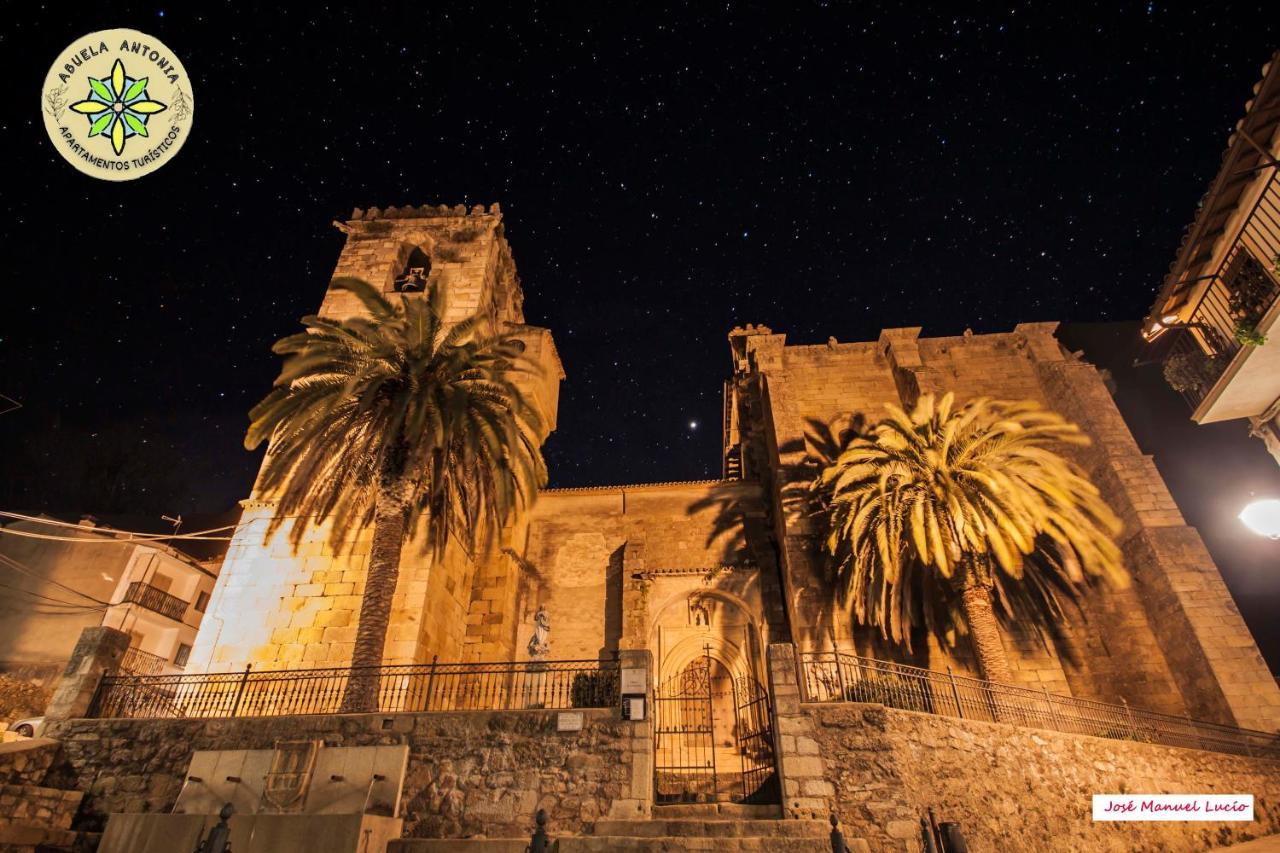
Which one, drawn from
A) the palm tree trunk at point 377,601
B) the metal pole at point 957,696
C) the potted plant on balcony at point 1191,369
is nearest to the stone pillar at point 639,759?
the palm tree trunk at point 377,601

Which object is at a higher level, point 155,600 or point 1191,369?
point 155,600

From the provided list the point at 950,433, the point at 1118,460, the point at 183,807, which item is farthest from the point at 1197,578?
the point at 183,807

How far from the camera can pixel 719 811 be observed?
8.69 metres

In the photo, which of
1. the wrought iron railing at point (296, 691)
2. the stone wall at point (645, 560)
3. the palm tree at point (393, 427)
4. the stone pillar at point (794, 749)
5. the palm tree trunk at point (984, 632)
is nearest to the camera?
the stone pillar at point (794, 749)

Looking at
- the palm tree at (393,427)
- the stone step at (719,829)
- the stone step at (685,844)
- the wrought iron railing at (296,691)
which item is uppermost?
the palm tree at (393,427)

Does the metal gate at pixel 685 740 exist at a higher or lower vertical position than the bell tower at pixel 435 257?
lower

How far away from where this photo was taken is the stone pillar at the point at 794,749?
8484mm

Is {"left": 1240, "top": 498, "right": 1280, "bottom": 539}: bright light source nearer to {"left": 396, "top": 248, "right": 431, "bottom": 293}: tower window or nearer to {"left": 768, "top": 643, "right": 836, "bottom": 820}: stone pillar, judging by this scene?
{"left": 768, "top": 643, "right": 836, "bottom": 820}: stone pillar

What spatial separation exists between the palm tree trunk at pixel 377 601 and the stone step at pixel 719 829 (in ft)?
15.4

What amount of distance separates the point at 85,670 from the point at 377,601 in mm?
4906

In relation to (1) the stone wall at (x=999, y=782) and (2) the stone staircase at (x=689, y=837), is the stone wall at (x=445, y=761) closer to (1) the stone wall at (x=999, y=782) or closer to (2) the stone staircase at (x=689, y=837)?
(2) the stone staircase at (x=689, y=837)

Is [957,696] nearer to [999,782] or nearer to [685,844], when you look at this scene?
[999,782]

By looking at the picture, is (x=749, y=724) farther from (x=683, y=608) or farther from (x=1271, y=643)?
(x=1271, y=643)

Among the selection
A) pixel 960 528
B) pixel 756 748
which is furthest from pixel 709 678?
pixel 960 528
